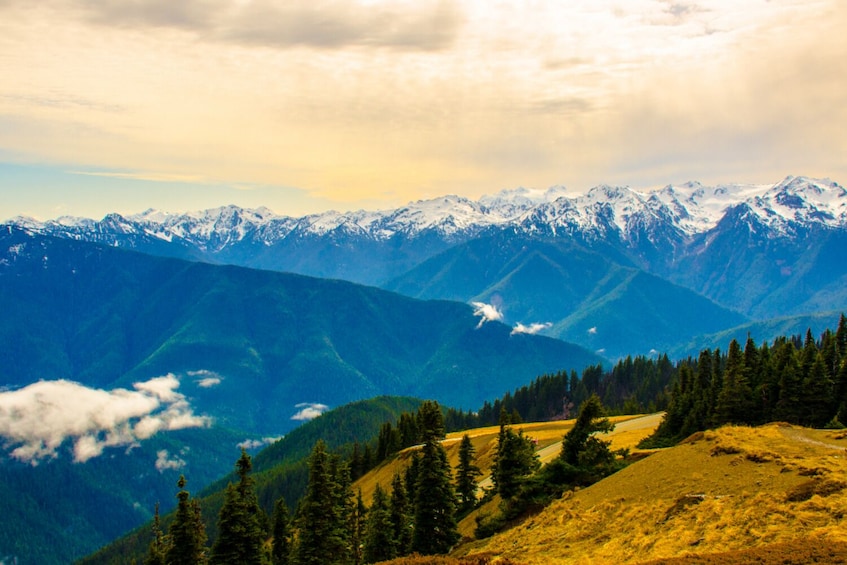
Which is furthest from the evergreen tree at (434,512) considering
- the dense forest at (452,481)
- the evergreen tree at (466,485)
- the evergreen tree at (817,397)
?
the evergreen tree at (817,397)

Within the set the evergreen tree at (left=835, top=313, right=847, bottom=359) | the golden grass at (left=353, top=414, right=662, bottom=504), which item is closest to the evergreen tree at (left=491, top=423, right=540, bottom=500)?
the golden grass at (left=353, top=414, right=662, bottom=504)

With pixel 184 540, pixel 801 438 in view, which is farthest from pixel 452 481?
pixel 801 438

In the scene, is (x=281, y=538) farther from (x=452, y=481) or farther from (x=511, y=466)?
(x=511, y=466)

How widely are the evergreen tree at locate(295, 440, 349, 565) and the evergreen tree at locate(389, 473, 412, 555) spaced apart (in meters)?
6.02

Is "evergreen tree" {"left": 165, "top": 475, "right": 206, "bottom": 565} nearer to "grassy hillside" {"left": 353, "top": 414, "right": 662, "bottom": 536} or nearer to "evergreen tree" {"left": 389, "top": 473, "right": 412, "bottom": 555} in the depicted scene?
"evergreen tree" {"left": 389, "top": 473, "right": 412, "bottom": 555}

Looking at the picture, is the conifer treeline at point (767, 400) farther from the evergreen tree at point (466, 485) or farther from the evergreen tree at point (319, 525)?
the evergreen tree at point (319, 525)

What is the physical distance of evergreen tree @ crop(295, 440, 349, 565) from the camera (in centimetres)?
5534

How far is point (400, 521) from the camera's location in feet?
214

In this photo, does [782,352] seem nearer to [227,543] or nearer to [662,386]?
[227,543]

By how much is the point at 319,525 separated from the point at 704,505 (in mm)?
31839

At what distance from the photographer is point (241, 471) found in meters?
54.3

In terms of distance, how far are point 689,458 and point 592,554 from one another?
1574 centimetres

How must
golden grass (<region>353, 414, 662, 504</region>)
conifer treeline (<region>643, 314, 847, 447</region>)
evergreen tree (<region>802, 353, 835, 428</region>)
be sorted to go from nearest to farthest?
evergreen tree (<region>802, 353, 835, 428</region>), conifer treeline (<region>643, 314, 847, 447</region>), golden grass (<region>353, 414, 662, 504</region>)

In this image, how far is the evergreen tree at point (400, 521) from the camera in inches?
2373
